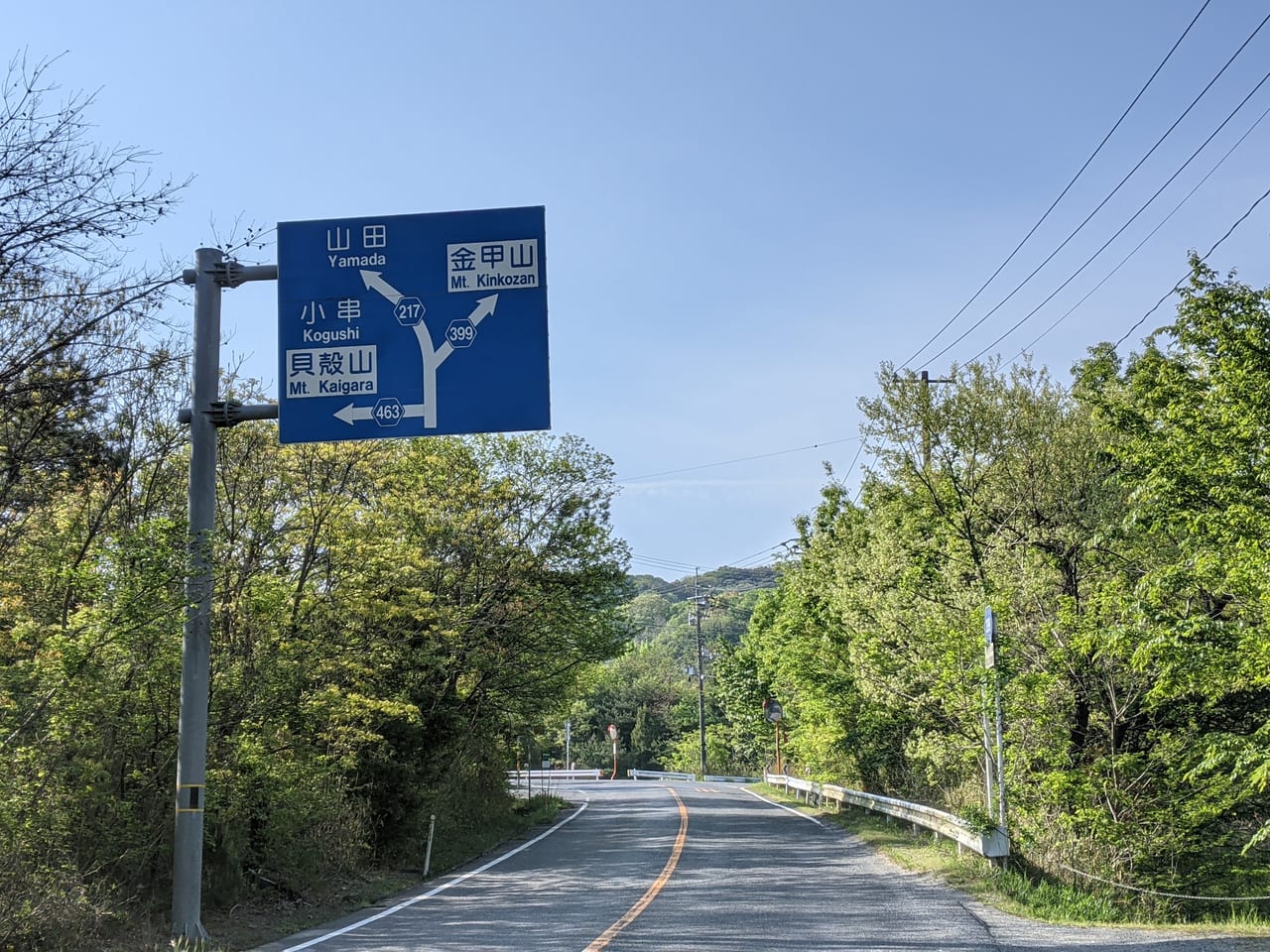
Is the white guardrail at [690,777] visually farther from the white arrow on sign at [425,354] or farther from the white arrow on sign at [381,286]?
the white arrow on sign at [381,286]

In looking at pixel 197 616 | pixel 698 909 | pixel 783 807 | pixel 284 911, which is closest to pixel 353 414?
pixel 197 616

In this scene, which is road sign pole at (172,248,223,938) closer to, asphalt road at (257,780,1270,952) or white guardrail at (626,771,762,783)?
asphalt road at (257,780,1270,952)

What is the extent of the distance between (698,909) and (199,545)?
7568 millimetres

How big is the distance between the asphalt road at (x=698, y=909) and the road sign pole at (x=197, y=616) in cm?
220

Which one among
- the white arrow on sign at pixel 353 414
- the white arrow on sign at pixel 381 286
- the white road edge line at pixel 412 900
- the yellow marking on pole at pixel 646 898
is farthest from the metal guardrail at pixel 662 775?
the white arrow on sign at pixel 381 286

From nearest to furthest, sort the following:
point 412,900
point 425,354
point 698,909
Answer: point 425,354 → point 698,909 → point 412,900

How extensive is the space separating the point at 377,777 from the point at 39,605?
980cm

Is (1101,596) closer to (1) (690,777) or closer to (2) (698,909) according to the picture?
(2) (698,909)

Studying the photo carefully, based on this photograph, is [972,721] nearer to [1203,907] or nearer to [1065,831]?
[1065,831]

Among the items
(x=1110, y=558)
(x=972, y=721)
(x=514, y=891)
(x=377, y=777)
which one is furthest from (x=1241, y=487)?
(x=377, y=777)

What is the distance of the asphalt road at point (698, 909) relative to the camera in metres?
11.5

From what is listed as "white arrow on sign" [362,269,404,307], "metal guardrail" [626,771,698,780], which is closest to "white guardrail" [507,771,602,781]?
"metal guardrail" [626,771,698,780]

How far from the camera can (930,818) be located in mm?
20359

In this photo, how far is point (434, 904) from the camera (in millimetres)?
15219
